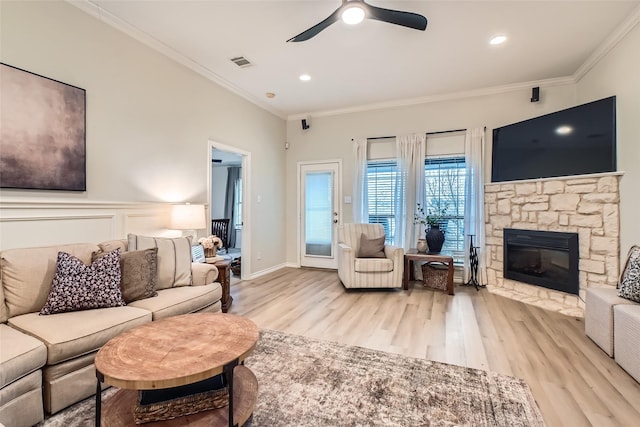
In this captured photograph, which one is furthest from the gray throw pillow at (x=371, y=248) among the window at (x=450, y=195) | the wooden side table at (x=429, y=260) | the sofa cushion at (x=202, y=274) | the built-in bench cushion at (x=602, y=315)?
the built-in bench cushion at (x=602, y=315)

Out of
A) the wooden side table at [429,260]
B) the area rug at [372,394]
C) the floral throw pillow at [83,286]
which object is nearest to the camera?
the area rug at [372,394]

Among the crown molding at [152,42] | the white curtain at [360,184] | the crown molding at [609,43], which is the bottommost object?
the white curtain at [360,184]

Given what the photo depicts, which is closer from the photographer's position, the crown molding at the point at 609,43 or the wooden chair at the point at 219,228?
the crown molding at the point at 609,43

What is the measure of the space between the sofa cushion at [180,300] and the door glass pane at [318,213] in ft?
9.90

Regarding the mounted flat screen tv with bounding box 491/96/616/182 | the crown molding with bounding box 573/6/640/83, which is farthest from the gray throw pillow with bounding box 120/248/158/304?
the crown molding with bounding box 573/6/640/83

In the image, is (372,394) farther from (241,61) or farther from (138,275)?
(241,61)

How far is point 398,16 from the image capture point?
231cm

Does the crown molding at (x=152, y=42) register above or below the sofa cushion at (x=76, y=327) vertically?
above

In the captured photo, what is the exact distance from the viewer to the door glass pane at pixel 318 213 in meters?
5.56

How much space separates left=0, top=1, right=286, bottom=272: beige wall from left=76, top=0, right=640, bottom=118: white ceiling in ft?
0.66

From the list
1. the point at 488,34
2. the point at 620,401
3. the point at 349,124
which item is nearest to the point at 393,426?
the point at 620,401

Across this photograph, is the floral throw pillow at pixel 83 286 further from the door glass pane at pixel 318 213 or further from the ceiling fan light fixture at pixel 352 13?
the door glass pane at pixel 318 213

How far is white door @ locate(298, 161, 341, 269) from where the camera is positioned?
5.50 metres

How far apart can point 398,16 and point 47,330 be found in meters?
3.19
